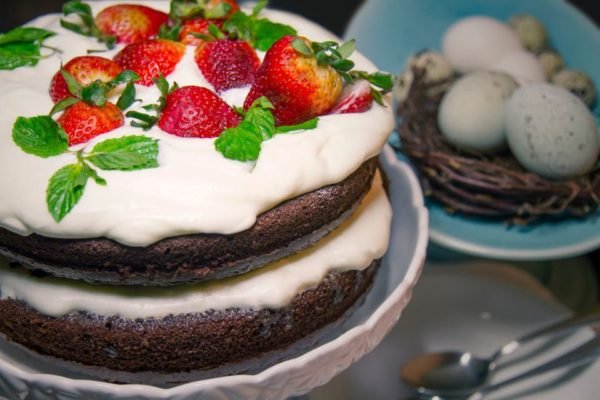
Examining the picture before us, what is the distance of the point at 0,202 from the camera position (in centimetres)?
93

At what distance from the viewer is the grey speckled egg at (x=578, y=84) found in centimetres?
192

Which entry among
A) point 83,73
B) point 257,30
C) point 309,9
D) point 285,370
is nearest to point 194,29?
point 257,30

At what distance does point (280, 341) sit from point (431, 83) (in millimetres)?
1122

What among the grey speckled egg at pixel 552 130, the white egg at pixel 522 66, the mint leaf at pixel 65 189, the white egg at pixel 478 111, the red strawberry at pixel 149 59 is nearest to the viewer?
the mint leaf at pixel 65 189

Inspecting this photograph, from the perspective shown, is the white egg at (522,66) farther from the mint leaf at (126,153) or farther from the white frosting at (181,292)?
the mint leaf at (126,153)

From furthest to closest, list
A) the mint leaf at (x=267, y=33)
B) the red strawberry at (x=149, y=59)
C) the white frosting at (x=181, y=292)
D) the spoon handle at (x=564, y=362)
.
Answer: the spoon handle at (x=564, y=362) → the mint leaf at (x=267, y=33) → the red strawberry at (x=149, y=59) → the white frosting at (x=181, y=292)

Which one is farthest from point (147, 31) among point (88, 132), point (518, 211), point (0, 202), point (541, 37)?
point (541, 37)

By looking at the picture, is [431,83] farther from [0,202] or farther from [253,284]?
[0,202]

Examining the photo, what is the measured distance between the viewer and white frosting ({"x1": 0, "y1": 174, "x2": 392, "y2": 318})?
1.01m

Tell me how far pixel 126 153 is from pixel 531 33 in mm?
1516

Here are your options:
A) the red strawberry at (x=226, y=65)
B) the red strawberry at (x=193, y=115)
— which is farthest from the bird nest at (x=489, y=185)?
the red strawberry at (x=193, y=115)

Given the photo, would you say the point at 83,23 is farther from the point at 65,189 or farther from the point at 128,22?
the point at 65,189

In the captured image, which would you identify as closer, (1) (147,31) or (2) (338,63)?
(2) (338,63)

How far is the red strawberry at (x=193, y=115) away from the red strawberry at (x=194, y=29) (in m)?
0.22
